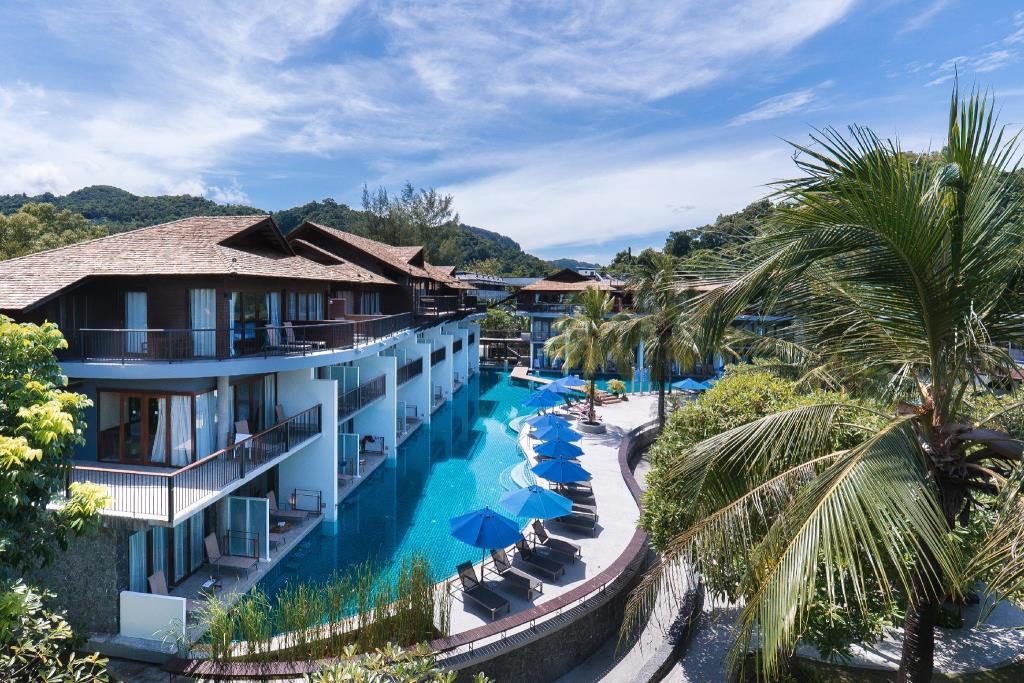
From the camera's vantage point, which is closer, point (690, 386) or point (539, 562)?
point (539, 562)

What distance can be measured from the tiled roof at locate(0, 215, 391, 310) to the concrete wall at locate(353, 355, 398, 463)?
6.06 metres

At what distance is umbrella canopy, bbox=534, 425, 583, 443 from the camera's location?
22.1 metres

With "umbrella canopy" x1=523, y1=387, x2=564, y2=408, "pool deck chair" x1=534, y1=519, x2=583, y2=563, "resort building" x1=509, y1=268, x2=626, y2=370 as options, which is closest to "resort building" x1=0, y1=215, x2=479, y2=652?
"pool deck chair" x1=534, y1=519, x2=583, y2=563

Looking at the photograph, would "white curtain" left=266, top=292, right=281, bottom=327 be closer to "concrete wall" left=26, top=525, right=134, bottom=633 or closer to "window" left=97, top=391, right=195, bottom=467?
"window" left=97, top=391, right=195, bottom=467

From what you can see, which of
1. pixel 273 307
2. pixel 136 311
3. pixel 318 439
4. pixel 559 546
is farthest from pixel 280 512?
pixel 559 546

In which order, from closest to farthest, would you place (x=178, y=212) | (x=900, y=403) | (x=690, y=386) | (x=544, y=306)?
(x=900, y=403)
(x=690, y=386)
(x=544, y=306)
(x=178, y=212)

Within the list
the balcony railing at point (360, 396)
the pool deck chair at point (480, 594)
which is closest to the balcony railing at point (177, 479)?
the balcony railing at point (360, 396)

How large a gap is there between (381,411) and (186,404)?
1064cm

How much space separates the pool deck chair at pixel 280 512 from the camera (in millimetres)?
17250

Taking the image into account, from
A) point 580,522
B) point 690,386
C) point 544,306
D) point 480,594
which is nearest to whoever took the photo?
point 480,594

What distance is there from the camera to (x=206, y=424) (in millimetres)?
14734

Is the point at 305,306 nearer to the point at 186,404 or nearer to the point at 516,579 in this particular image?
the point at 186,404

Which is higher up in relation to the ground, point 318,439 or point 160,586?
point 318,439

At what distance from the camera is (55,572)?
Result: 11258mm
